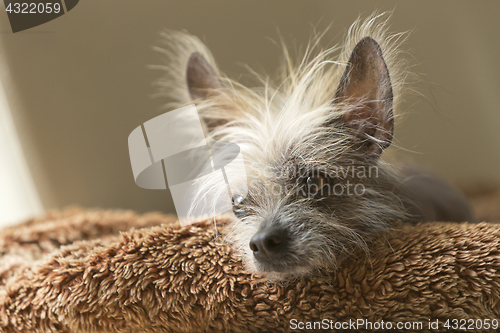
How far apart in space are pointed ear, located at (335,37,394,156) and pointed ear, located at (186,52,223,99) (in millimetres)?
375

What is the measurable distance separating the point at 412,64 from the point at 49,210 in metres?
1.40

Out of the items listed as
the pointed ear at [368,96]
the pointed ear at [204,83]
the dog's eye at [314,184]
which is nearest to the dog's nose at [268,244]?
the dog's eye at [314,184]

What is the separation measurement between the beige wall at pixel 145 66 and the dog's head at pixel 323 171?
15 cm

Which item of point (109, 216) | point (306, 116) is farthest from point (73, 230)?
point (306, 116)

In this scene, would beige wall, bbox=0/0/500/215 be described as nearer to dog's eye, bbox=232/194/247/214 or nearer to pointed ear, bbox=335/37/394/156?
pointed ear, bbox=335/37/394/156

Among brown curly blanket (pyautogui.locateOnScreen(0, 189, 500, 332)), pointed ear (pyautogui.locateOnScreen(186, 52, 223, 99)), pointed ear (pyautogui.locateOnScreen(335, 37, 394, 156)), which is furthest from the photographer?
pointed ear (pyautogui.locateOnScreen(186, 52, 223, 99))

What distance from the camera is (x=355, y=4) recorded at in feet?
3.60

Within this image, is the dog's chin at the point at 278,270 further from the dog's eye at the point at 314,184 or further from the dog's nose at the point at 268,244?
the dog's eye at the point at 314,184

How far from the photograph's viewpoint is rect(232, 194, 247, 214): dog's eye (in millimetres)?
903

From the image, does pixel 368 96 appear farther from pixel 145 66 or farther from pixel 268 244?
pixel 145 66

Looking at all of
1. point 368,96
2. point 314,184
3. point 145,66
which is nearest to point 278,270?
point 314,184

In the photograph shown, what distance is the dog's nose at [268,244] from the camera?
0.74 m

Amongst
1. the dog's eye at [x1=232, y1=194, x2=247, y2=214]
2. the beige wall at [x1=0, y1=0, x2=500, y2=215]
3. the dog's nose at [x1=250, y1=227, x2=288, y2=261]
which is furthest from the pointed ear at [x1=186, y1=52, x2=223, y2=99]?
the dog's nose at [x1=250, y1=227, x2=288, y2=261]

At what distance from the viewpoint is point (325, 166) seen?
85 cm
